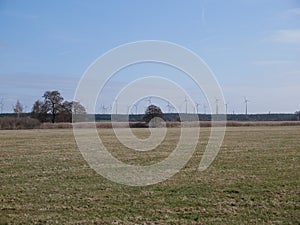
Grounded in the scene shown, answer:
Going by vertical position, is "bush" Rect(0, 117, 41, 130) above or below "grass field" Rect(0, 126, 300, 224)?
above

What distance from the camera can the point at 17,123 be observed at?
10950 centimetres

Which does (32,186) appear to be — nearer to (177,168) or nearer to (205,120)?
(177,168)

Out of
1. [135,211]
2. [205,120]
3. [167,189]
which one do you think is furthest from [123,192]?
[205,120]

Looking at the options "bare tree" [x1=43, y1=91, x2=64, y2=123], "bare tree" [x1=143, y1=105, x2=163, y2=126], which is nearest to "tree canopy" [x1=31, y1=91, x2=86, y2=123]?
"bare tree" [x1=43, y1=91, x2=64, y2=123]

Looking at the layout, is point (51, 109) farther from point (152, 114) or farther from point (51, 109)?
point (152, 114)

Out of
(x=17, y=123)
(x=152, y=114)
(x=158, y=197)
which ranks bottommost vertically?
(x=158, y=197)

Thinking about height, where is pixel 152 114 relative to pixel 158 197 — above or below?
above

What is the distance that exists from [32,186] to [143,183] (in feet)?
12.5

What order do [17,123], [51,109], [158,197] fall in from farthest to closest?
1. [51,109]
2. [17,123]
3. [158,197]

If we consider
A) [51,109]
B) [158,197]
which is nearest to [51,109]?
[51,109]

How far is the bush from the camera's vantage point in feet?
351

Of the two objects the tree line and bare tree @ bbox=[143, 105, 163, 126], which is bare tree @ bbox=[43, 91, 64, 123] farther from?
bare tree @ bbox=[143, 105, 163, 126]

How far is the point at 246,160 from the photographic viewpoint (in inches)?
893

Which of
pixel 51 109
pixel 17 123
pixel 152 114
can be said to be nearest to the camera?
pixel 152 114
